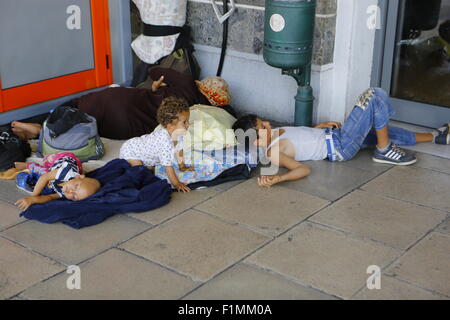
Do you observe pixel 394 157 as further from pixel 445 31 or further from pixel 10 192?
pixel 10 192

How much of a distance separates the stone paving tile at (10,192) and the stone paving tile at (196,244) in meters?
0.91

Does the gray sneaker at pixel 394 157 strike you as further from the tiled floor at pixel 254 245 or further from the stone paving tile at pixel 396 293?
the stone paving tile at pixel 396 293

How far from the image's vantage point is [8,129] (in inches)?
164

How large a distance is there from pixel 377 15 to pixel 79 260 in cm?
278

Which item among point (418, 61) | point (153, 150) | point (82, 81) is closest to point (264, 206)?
point (153, 150)

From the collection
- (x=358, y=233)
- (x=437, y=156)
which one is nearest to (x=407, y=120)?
(x=437, y=156)

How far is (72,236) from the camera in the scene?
10.4 feet

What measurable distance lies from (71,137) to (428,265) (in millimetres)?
2325

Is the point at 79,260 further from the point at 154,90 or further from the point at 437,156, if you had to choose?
the point at 437,156

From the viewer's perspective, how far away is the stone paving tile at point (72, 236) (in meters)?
3.01

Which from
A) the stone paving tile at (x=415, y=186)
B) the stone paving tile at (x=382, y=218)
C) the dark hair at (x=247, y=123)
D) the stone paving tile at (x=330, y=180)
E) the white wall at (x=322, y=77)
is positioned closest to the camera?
the stone paving tile at (x=382, y=218)

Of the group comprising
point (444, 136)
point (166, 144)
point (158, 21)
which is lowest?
point (444, 136)

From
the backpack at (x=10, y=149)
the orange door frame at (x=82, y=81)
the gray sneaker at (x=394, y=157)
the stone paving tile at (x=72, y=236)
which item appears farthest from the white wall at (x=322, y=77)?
the stone paving tile at (x=72, y=236)

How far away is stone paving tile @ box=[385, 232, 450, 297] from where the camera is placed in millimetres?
2754
